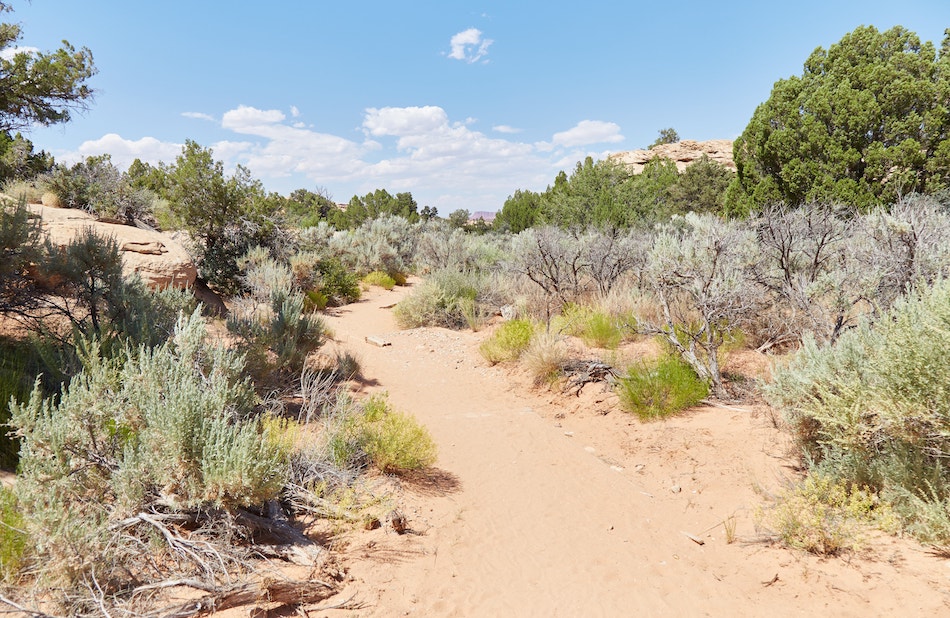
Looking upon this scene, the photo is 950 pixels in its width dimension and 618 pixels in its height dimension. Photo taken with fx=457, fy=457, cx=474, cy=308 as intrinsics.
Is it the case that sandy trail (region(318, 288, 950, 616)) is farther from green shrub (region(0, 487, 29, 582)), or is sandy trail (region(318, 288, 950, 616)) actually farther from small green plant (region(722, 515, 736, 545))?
green shrub (region(0, 487, 29, 582))

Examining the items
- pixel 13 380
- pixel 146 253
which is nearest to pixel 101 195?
pixel 146 253

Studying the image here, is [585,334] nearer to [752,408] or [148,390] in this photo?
[752,408]

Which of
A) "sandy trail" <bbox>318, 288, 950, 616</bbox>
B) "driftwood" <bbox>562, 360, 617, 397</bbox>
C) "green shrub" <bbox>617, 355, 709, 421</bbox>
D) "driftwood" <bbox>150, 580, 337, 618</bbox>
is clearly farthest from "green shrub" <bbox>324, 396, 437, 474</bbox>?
"driftwood" <bbox>562, 360, 617, 397</bbox>

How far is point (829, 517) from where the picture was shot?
10.4ft

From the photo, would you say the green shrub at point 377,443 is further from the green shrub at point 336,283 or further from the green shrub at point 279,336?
the green shrub at point 336,283

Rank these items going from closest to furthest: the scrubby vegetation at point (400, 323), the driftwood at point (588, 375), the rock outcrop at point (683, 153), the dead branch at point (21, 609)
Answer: the dead branch at point (21, 609) < the scrubby vegetation at point (400, 323) < the driftwood at point (588, 375) < the rock outcrop at point (683, 153)

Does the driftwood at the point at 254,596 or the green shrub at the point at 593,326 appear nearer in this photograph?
the driftwood at the point at 254,596

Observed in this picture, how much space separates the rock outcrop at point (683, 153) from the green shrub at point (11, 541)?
154 feet

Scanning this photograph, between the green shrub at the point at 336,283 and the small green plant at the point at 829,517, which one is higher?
the green shrub at the point at 336,283

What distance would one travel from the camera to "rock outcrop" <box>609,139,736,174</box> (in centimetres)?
4475

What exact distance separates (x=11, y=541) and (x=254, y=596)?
1.13m

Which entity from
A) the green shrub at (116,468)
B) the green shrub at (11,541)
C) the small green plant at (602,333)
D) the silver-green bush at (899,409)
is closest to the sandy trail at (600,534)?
the silver-green bush at (899,409)

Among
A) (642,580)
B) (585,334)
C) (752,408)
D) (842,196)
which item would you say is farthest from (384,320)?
(842,196)

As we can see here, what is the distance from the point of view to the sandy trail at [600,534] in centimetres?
274
